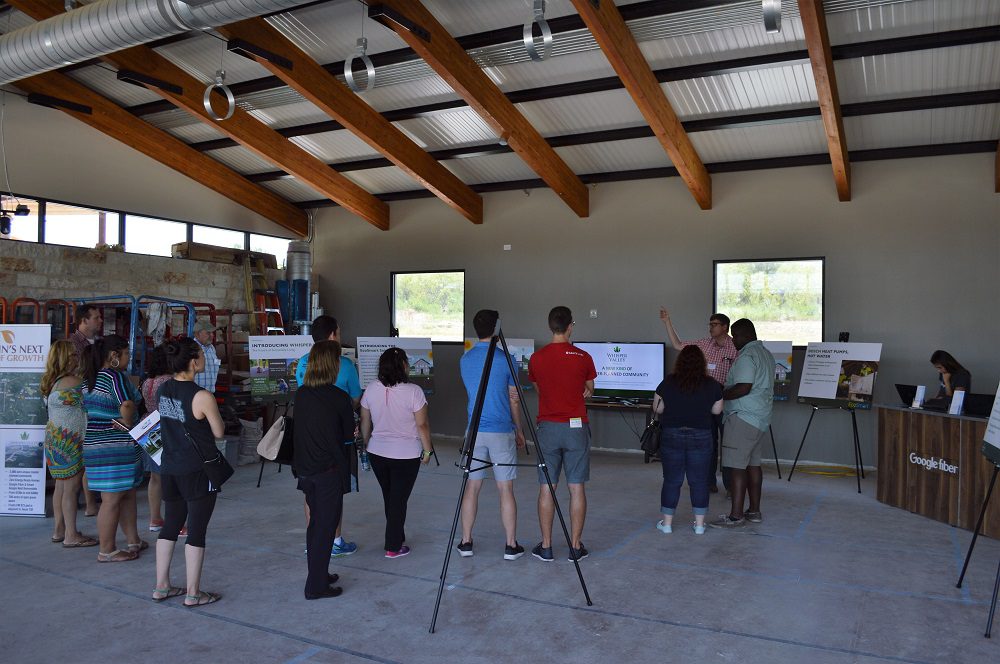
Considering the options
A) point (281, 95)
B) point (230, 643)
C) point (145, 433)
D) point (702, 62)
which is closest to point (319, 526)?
point (230, 643)

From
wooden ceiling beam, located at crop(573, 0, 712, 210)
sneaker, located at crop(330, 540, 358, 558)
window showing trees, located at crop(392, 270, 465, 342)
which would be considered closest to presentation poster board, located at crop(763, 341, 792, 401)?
wooden ceiling beam, located at crop(573, 0, 712, 210)

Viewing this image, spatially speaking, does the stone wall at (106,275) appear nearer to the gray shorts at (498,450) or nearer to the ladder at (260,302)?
the ladder at (260,302)

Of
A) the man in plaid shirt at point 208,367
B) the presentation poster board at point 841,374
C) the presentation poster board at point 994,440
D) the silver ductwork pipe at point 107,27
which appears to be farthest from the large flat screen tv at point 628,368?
the silver ductwork pipe at point 107,27

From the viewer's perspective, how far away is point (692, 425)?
5.20 m

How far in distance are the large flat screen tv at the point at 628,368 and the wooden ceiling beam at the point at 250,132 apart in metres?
3.94

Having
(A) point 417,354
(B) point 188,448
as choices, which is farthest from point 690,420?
(A) point 417,354

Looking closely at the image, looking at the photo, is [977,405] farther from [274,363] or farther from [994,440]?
[274,363]

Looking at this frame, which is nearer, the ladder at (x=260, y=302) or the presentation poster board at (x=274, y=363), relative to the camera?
the presentation poster board at (x=274, y=363)

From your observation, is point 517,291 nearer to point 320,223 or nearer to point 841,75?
point 320,223

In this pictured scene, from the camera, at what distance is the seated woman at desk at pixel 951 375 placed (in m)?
6.78

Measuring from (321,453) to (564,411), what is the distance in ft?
4.87

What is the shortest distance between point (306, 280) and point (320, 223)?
1.07 meters

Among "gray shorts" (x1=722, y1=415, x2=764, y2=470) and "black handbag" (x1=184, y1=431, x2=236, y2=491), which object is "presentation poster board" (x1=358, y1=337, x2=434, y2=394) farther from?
"black handbag" (x1=184, y1=431, x2=236, y2=491)

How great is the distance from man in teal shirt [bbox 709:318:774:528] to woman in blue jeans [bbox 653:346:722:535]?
402 mm
